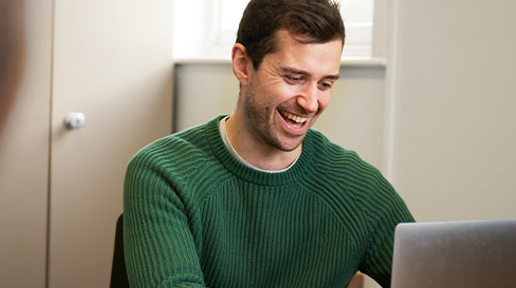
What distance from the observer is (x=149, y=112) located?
2.68m

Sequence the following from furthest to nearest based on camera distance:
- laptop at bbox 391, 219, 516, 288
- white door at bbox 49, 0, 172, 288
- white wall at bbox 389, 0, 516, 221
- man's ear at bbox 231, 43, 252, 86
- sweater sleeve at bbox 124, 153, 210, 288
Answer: white door at bbox 49, 0, 172, 288 < white wall at bbox 389, 0, 516, 221 < man's ear at bbox 231, 43, 252, 86 < sweater sleeve at bbox 124, 153, 210, 288 < laptop at bbox 391, 219, 516, 288

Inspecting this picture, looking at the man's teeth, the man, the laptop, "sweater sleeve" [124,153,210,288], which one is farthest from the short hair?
the laptop

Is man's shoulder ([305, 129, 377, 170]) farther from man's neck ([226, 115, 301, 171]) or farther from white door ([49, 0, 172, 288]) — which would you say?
white door ([49, 0, 172, 288])

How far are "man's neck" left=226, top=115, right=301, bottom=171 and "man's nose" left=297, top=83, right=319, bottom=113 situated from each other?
125mm

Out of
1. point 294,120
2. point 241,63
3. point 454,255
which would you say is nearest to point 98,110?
point 241,63

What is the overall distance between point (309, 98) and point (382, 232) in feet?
1.00

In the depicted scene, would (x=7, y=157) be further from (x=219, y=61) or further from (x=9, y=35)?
(x=219, y=61)

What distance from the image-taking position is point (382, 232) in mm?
1496

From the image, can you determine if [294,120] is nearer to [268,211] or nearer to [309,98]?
[309,98]

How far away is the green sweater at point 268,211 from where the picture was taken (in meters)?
1.42

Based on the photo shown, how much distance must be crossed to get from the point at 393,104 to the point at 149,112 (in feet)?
3.06

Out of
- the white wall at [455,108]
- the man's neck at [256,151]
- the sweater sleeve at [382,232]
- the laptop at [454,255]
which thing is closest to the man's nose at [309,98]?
the man's neck at [256,151]

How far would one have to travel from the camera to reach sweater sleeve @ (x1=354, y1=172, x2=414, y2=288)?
1.47 meters

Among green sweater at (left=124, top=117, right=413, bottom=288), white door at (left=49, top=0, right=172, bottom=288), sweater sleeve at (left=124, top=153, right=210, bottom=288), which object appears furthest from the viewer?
white door at (left=49, top=0, right=172, bottom=288)
